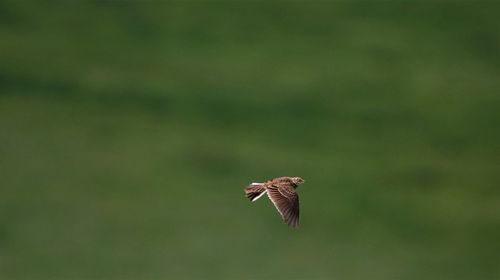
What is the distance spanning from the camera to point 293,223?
7973 millimetres

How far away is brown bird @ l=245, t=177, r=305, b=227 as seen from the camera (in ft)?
26.6

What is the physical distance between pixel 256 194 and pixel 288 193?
295 millimetres

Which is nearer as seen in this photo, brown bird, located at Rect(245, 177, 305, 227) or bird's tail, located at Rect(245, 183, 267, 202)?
brown bird, located at Rect(245, 177, 305, 227)

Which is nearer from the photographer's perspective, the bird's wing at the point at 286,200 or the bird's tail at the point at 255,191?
the bird's wing at the point at 286,200

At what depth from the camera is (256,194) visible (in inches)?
327

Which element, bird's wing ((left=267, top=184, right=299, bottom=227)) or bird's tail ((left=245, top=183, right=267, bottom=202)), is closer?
bird's wing ((left=267, top=184, right=299, bottom=227))

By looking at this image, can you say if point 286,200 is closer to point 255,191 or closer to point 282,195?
point 282,195

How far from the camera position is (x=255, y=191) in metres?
8.37

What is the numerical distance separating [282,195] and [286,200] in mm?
72

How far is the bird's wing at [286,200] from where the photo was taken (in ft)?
26.5

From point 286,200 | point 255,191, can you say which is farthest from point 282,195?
point 255,191

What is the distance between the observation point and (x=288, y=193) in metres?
8.33

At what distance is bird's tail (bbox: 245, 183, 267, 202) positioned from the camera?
825 centimetres

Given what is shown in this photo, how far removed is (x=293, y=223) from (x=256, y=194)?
0.52m
